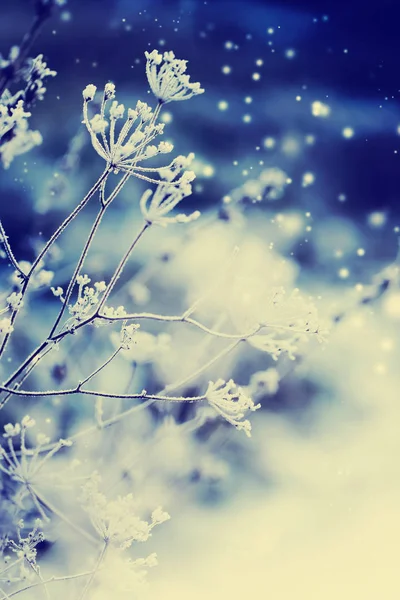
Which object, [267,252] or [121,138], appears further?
[267,252]

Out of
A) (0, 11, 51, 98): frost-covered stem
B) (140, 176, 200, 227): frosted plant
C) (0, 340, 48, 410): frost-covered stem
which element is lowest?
(0, 340, 48, 410): frost-covered stem

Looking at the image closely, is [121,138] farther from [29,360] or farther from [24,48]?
[29,360]

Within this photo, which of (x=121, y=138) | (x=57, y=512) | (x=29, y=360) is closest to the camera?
(x=121, y=138)

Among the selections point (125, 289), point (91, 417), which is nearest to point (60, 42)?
point (125, 289)

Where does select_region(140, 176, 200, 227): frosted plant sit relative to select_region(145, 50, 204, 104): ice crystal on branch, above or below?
below

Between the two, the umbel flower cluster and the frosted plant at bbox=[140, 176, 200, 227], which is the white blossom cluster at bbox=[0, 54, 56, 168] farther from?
Answer: the frosted plant at bbox=[140, 176, 200, 227]

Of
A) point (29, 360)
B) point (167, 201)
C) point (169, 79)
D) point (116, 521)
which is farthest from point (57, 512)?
point (169, 79)

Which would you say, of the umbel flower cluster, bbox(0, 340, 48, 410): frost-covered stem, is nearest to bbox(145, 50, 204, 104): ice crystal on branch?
the umbel flower cluster

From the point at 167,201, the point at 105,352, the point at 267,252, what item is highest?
the point at 267,252

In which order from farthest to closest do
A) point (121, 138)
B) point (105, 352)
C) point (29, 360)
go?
point (105, 352) → point (29, 360) → point (121, 138)

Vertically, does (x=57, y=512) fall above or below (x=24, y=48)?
below
